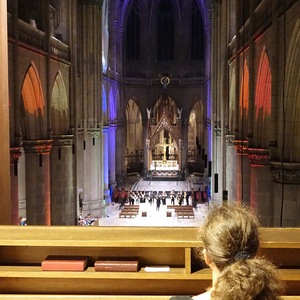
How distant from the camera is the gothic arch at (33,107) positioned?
55.6 feet

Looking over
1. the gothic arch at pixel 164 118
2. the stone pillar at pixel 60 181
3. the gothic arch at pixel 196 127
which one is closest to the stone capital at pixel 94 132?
the stone pillar at pixel 60 181

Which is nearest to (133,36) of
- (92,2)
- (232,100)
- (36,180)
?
(92,2)

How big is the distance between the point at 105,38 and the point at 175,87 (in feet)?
38.9

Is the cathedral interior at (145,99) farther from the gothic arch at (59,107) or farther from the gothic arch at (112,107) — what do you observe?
the gothic arch at (112,107)

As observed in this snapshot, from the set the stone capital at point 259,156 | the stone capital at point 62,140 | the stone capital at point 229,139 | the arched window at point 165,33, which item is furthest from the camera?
the arched window at point 165,33

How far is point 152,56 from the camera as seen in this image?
41438 millimetres

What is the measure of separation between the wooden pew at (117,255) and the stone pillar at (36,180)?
43.0 feet

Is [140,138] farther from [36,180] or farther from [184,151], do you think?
[36,180]

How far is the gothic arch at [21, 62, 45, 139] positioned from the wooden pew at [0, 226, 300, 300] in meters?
12.9

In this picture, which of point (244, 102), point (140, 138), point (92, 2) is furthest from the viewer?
point (140, 138)

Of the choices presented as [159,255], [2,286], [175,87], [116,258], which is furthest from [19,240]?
[175,87]

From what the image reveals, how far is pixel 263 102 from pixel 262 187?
263 centimetres

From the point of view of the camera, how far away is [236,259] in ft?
8.01

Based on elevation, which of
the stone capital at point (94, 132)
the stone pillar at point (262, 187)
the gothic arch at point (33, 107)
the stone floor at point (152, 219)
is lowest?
the stone floor at point (152, 219)
